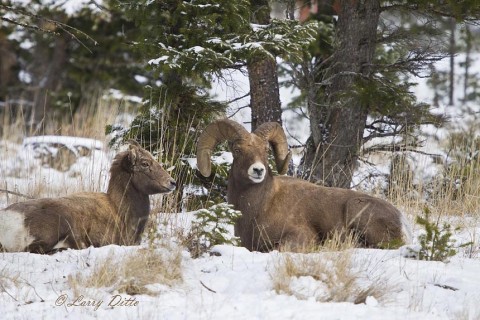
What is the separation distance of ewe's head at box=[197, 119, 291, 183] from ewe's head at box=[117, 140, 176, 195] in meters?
0.46

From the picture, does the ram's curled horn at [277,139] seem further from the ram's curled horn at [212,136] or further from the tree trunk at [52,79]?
the tree trunk at [52,79]

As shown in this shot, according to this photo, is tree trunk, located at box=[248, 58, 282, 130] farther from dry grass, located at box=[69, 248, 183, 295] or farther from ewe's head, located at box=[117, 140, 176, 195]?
dry grass, located at box=[69, 248, 183, 295]

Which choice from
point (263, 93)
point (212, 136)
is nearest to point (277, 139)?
point (212, 136)

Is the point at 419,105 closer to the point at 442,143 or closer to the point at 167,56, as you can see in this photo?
the point at 167,56

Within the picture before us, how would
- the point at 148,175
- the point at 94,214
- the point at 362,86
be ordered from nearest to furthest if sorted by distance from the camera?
the point at 94,214 < the point at 148,175 < the point at 362,86

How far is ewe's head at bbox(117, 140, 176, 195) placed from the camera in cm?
865

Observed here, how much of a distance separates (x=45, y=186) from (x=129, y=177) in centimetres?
262

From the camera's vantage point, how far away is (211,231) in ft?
23.5

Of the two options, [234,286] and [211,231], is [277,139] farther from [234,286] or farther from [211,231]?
[234,286]

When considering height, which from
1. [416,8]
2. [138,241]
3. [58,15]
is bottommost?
[138,241]

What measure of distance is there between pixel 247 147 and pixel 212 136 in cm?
64

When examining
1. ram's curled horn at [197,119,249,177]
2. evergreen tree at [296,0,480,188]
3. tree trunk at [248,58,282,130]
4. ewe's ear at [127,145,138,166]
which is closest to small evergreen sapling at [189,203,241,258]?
ram's curled horn at [197,119,249,177]

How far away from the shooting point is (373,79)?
416 inches

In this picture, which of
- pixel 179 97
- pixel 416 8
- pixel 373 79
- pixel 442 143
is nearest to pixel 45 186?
pixel 179 97
